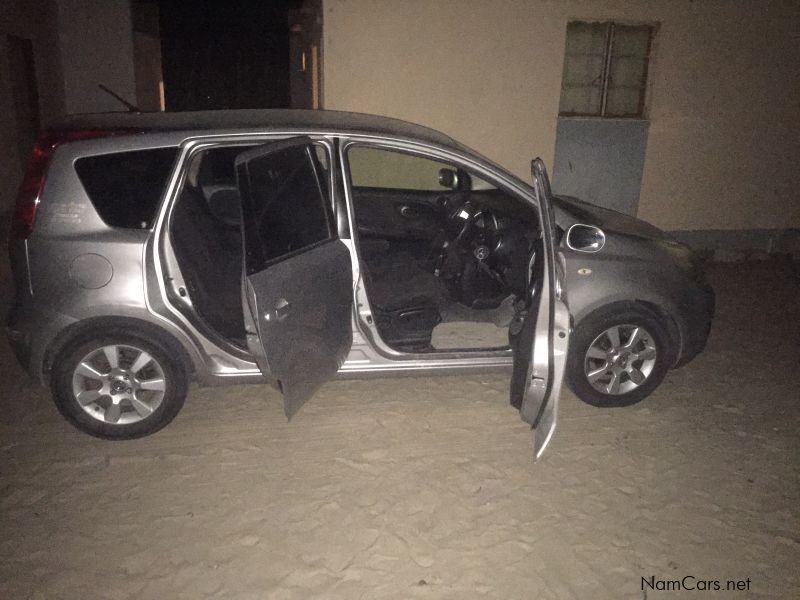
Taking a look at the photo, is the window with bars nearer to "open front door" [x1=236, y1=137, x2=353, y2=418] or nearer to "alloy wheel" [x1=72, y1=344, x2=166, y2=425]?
"open front door" [x1=236, y1=137, x2=353, y2=418]

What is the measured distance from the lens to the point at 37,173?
3.13 m

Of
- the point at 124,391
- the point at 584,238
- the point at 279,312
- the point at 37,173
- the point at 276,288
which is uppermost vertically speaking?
the point at 37,173

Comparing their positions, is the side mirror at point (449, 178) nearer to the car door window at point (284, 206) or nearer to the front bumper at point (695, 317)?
the car door window at point (284, 206)

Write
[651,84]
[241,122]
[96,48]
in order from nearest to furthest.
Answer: [241,122] → [651,84] → [96,48]

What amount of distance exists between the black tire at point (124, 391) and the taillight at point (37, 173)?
0.65 metres

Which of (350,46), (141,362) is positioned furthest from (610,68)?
(141,362)

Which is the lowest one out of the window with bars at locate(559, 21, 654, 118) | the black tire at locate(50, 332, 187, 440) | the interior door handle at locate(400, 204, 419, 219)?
the black tire at locate(50, 332, 187, 440)

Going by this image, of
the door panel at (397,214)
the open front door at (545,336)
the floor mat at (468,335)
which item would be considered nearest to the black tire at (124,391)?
the floor mat at (468,335)

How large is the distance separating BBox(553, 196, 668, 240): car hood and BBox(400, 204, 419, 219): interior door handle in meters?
1.49

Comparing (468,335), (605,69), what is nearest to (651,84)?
(605,69)

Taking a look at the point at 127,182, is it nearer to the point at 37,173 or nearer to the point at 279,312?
the point at 37,173

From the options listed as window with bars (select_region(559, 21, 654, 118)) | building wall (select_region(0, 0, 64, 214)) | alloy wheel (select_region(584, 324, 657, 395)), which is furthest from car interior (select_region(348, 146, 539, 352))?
building wall (select_region(0, 0, 64, 214))

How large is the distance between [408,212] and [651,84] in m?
3.97

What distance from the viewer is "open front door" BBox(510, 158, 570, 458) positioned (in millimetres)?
2957
